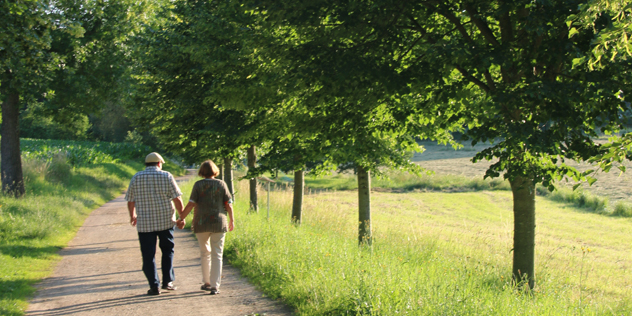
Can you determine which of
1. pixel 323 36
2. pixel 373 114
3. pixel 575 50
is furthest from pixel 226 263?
pixel 575 50

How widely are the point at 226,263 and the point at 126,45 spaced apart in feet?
41.0

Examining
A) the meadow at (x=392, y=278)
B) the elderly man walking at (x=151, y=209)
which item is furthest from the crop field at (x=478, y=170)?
the elderly man walking at (x=151, y=209)

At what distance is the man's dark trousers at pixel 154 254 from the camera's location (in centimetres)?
655

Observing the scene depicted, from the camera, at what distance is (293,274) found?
22.3 ft

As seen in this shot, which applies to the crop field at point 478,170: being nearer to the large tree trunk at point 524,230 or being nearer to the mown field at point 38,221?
the large tree trunk at point 524,230

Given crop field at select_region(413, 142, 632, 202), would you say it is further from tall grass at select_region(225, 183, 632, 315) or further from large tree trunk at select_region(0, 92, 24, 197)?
large tree trunk at select_region(0, 92, 24, 197)

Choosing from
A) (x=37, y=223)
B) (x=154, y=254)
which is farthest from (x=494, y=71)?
Result: (x=37, y=223)

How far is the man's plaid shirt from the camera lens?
6.57 metres

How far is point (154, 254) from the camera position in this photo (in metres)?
6.71

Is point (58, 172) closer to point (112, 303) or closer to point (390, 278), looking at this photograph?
point (112, 303)

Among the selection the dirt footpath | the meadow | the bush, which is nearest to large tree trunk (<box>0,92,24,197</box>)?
the bush

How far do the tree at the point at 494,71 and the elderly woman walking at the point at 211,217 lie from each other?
1.90m

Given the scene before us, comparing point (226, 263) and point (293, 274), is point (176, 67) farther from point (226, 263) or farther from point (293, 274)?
point (293, 274)

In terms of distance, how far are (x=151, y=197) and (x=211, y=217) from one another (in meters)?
0.82
